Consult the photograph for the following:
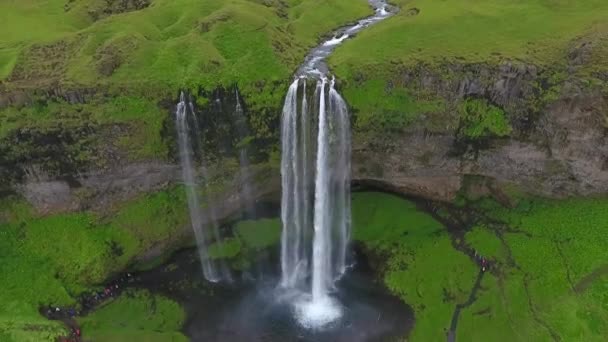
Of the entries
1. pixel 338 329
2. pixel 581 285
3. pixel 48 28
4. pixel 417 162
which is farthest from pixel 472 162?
pixel 48 28

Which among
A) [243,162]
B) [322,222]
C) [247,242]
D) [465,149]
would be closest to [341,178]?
[322,222]

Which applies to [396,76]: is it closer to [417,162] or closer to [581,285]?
[417,162]

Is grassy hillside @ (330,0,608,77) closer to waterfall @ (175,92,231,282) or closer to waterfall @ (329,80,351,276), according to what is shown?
waterfall @ (329,80,351,276)

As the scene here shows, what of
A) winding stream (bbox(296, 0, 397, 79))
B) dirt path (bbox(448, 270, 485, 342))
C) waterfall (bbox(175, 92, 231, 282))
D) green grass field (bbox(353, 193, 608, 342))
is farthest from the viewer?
winding stream (bbox(296, 0, 397, 79))

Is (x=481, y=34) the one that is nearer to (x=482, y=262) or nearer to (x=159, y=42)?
(x=482, y=262)

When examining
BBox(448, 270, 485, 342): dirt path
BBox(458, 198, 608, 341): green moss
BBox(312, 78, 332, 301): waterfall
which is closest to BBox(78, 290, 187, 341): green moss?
BBox(312, 78, 332, 301): waterfall

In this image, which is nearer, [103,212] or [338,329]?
[338,329]

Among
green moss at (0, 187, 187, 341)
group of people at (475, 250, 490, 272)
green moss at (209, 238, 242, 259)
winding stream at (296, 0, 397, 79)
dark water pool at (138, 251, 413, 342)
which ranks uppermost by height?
winding stream at (296, 0, 397, 79)
